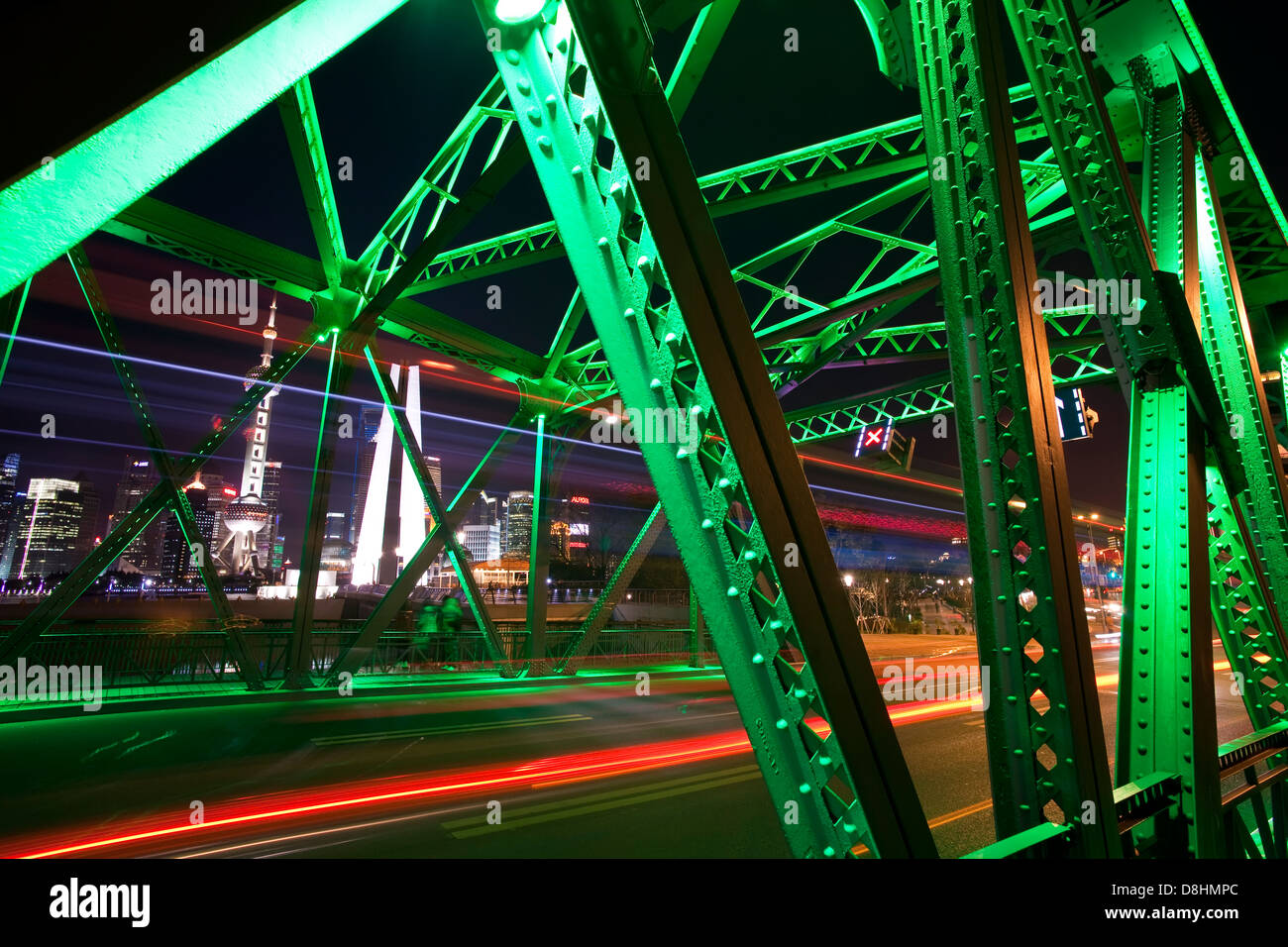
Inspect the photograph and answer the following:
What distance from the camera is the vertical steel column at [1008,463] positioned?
215cm

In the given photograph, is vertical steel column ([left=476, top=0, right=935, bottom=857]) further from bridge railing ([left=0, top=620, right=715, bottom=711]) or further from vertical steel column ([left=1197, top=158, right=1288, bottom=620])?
bridge railing ([left=0, top=620, right=715, bottom=711])

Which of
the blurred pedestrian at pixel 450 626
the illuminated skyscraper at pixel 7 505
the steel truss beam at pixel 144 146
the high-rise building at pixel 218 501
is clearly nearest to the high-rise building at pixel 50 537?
the illuminated skyscraper at pixel 7 505

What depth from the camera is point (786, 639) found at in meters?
1.53

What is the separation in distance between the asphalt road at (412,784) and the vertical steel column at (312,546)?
0.86 metres

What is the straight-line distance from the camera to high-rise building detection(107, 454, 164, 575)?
11988 millimetres

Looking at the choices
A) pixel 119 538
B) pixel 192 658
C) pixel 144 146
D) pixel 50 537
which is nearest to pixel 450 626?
pixel 192 658

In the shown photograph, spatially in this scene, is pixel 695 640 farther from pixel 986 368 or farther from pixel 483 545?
pixel 483 545

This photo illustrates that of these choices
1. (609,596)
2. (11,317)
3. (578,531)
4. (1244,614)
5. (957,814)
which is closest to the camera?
(1244,614)

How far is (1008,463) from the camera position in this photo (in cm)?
234

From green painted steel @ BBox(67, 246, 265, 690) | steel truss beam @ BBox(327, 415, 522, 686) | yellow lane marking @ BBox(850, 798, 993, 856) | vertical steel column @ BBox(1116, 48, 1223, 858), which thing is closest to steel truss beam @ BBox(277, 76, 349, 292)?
green painted steel @ BBox(67, 246, 265, 690)

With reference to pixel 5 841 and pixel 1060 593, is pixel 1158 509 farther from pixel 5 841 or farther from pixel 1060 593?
pixel 5 841

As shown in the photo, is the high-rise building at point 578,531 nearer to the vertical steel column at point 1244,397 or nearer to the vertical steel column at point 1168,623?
the vertical steel column at point 1244,397

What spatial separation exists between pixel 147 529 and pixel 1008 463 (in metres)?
14.8
